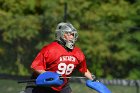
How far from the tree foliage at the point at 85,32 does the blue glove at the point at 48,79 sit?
659 cm

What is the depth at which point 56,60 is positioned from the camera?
23.6 feet

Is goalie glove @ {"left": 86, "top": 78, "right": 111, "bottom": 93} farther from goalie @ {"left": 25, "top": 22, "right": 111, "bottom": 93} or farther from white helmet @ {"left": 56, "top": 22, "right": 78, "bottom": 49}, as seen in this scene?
Answer: white helmet @ {"left": 56, "top": 22, "right": 78, "bottom": 49}

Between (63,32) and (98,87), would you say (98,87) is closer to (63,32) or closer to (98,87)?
(98,87)

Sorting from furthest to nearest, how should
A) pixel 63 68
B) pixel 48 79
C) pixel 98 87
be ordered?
pixel 63 68, pixel 98 87, pixel 48 79

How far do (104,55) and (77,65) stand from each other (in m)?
9.35

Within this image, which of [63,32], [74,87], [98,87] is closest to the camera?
[98,87]

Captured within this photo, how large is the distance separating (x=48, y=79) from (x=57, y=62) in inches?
13.8

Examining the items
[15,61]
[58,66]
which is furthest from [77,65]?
[15,61]

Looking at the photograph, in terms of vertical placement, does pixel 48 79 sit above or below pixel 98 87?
above

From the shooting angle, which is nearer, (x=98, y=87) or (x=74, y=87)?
(x=98, y=87)

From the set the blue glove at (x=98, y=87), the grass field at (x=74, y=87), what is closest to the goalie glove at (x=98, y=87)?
the blue glove at (x=98, y=87)

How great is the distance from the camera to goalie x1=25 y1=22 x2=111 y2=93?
698 cm

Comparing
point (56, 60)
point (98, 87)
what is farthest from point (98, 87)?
point (56, 60)

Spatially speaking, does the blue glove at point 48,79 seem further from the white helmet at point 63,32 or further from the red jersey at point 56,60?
the white helmet at point 63,32
